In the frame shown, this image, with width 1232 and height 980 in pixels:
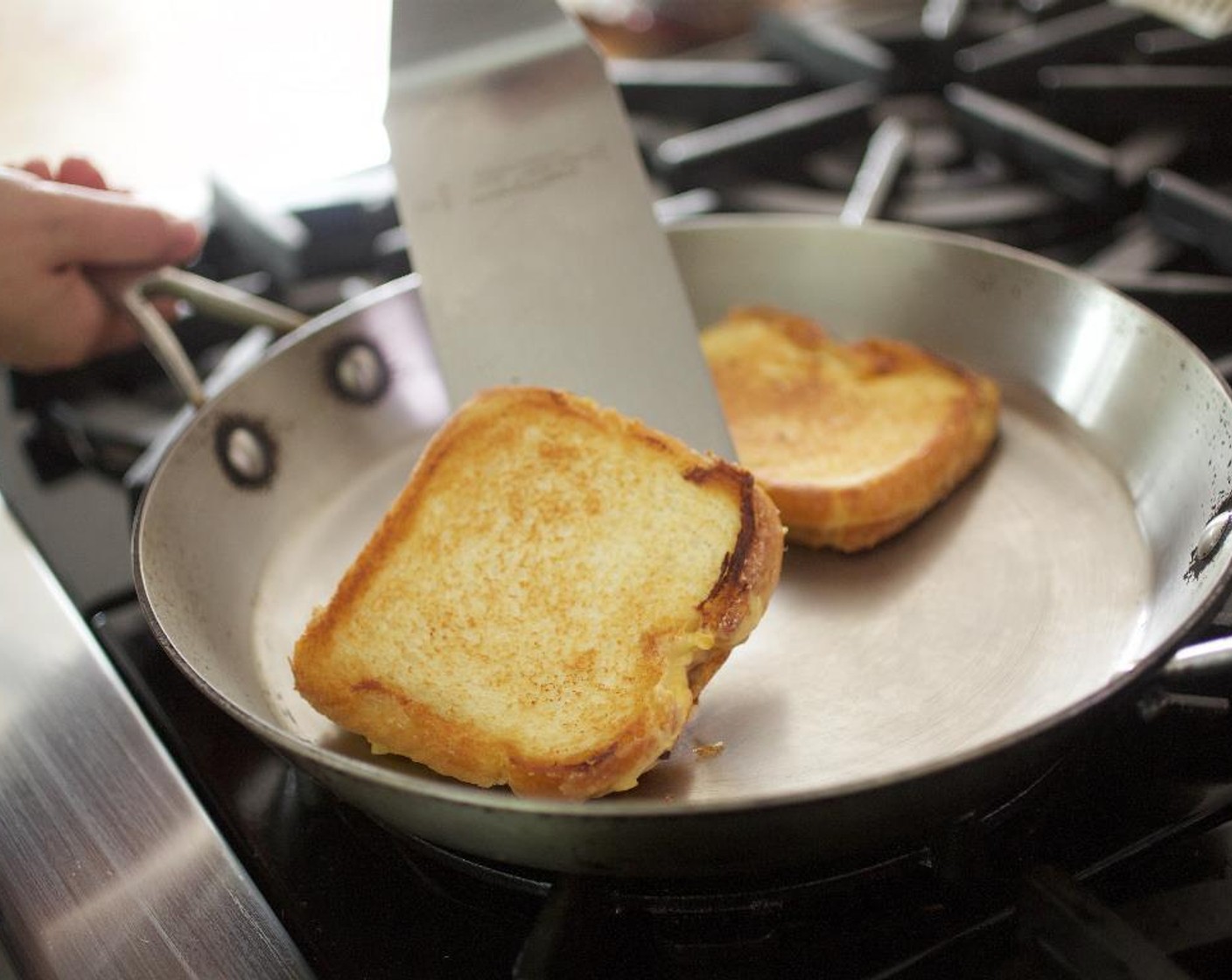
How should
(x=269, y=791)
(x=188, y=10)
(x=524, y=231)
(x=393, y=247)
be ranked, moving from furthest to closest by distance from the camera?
(x=188, y=10) → (x=393, y=247) → (x=524, y=231) → (x=269, y=791)

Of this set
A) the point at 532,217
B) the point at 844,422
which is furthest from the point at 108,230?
the point at 844,422

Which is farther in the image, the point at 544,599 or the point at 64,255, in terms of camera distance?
the point at 64,255

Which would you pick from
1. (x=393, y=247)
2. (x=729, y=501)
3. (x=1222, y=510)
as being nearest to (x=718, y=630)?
(x=729, y=501)

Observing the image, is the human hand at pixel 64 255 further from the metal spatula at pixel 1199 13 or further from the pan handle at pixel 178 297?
the metal spatula at pixel 1199 13

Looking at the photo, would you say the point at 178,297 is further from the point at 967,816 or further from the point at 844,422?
the point at 967,816

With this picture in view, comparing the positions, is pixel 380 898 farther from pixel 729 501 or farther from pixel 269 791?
pixel 729 501
